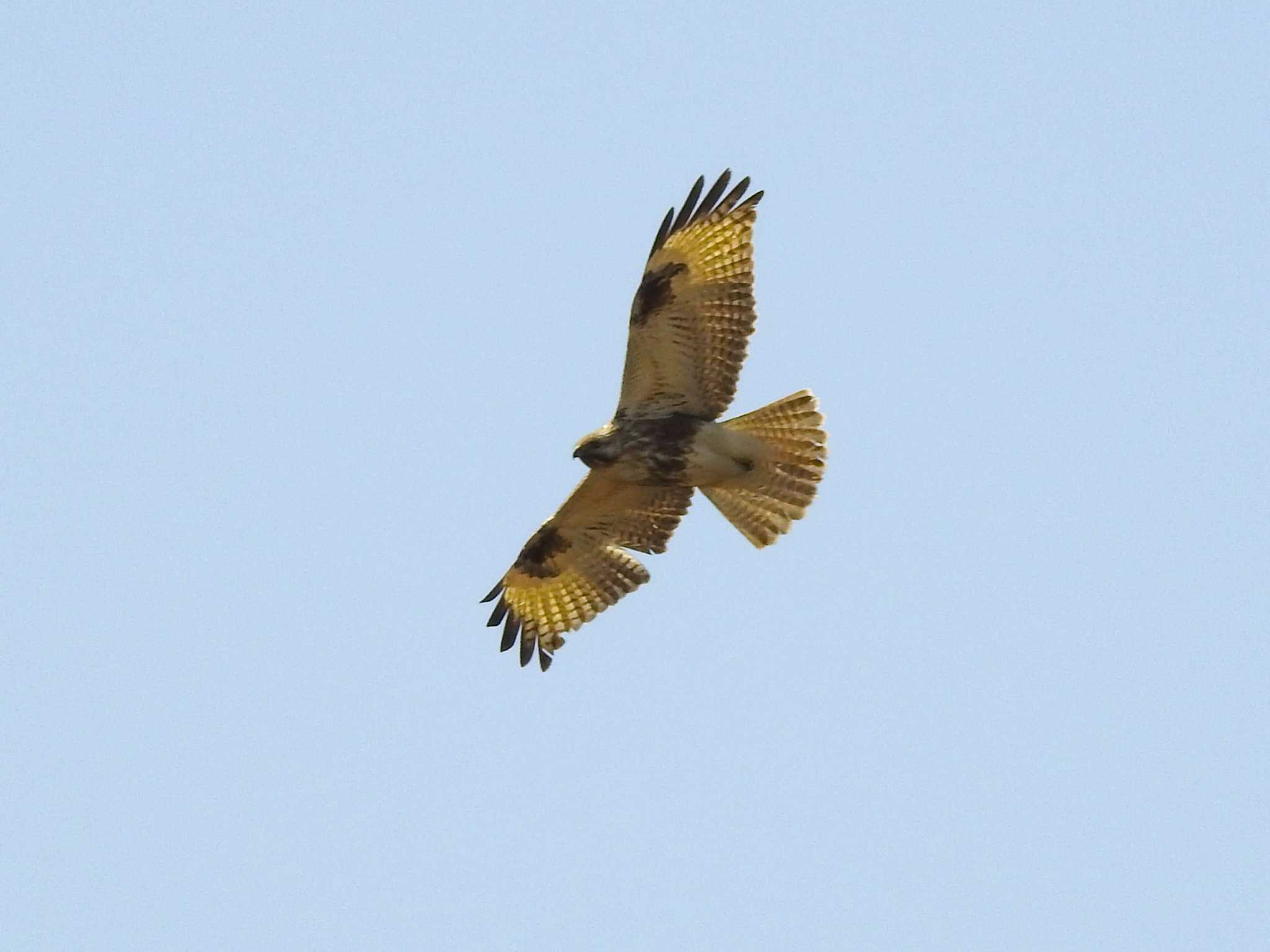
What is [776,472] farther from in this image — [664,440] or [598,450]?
[598,450]

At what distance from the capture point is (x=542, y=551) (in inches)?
574

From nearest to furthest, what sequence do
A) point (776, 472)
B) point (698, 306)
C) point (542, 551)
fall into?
point (698, 306), point (776, 472), point (542, 551)

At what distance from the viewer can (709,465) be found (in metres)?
13.5

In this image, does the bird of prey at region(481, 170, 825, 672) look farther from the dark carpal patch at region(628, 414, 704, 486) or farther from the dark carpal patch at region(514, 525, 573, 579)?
the dark carpal patch at region(514, 525, 573, 579)

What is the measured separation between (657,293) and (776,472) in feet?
4.42

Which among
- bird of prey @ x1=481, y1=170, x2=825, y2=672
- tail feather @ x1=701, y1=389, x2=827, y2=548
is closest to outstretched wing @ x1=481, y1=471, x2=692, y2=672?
bird of prey @ x1=481, y1=170, x2=825, y2=672

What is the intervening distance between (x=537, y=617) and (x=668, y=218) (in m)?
2.90

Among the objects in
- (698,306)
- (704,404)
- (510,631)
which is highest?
(698,306)

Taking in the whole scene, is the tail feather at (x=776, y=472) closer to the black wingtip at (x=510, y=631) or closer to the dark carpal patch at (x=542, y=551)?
the dark carpal patch at (x=542, y=551)

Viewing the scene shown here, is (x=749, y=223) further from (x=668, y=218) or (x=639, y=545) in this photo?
(x=639, y=545)

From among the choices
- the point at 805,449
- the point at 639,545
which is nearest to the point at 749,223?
the point at 805,449

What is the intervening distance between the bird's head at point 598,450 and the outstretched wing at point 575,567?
3.01ft

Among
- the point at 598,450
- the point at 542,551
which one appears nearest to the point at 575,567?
the point at 542,551

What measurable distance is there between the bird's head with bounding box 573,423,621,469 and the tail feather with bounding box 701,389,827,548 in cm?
69
